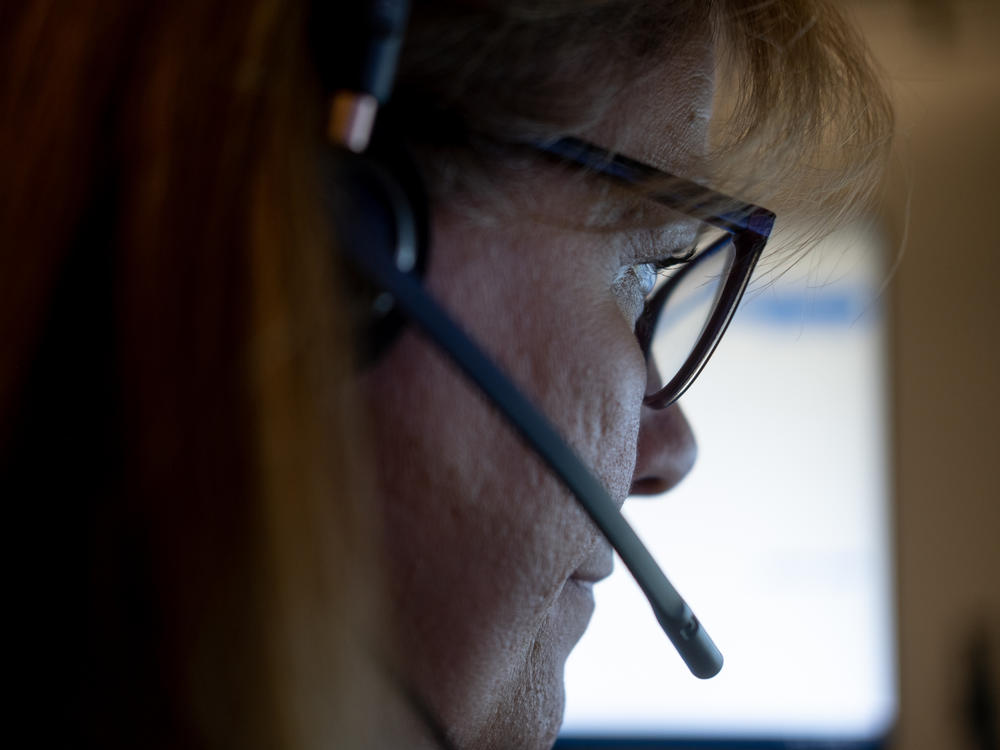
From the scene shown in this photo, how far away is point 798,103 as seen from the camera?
515mm

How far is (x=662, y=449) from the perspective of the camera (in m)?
0.62

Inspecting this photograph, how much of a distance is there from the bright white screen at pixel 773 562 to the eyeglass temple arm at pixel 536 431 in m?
0.66

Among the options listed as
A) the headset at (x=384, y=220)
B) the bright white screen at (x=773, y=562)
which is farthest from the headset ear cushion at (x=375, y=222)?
the bright white screen at (x=773, y=562)

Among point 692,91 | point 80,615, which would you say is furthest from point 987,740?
point 80,615

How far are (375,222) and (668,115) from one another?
20cm

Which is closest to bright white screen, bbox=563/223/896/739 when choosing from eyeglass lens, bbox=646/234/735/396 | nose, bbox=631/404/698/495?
eyeglass lens, bbox=646/234/735/396

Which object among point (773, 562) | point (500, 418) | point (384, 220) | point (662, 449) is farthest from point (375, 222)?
point (773, 562)

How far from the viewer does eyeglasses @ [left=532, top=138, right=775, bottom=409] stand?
41 centimetres

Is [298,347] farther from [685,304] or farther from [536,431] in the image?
[685,304]

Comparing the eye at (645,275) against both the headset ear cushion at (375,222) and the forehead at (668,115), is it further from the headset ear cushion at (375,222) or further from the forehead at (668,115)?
the headset ear cushion at (375,222)

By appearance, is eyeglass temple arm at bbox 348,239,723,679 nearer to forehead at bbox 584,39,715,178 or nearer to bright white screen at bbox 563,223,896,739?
forehead at bbox 584,39,715,178

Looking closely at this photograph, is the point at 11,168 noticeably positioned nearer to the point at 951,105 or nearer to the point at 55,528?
the point at 55,528

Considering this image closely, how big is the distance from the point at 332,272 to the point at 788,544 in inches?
38.1

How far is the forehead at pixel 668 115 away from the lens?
0.41 meters
